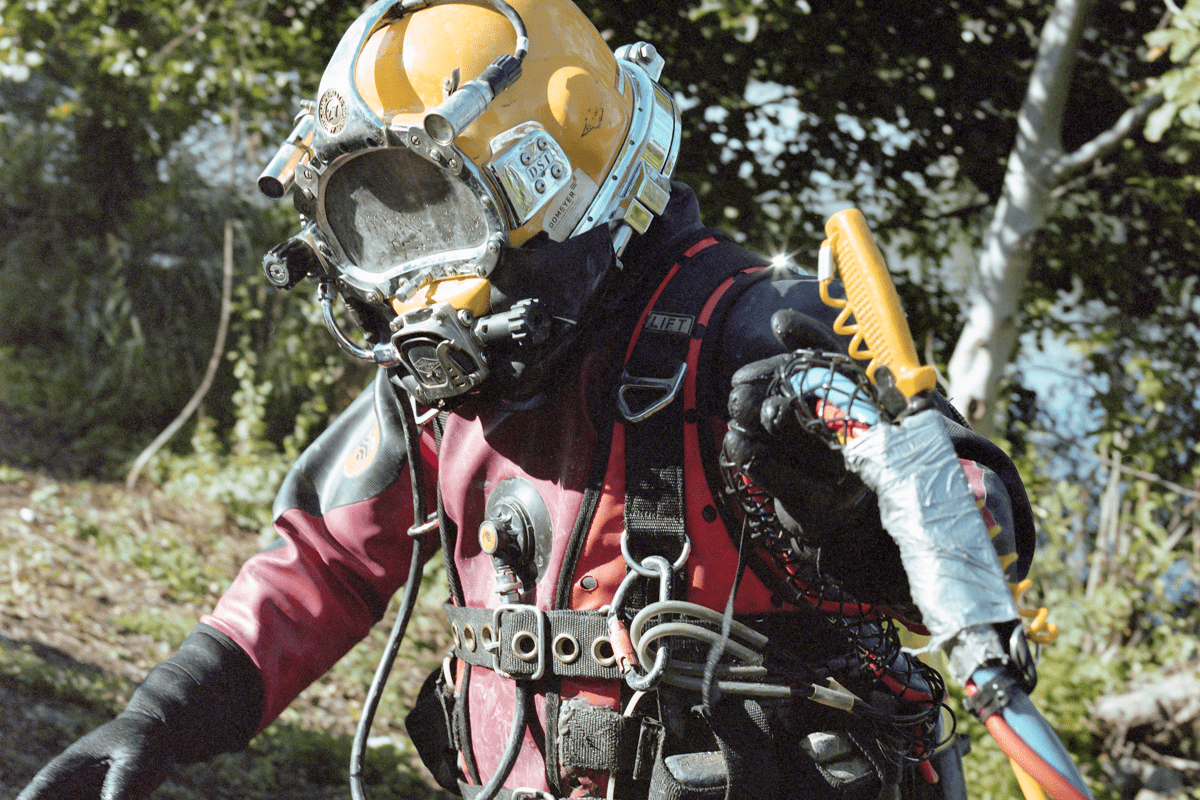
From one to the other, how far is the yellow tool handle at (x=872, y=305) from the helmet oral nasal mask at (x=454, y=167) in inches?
18.7

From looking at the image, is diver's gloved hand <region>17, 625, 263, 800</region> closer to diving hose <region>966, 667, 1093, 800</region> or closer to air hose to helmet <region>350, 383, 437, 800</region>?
air hose to helmet <region>350, 383, 437, 800</region>

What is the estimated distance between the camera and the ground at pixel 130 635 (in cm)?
355

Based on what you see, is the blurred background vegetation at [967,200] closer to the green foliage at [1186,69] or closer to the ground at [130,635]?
the green foliage at [1186,69]

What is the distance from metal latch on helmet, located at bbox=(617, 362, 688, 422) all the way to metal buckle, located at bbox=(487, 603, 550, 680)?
1.15 feet

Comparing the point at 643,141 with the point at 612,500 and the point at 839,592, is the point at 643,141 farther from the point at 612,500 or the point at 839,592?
the point at 839,592

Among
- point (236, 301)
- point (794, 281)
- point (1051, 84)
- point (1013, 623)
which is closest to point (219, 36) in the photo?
point (236, 301)

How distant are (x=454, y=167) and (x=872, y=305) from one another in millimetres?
687

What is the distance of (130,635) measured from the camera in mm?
4613

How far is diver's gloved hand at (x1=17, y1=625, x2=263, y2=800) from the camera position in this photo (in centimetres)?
177

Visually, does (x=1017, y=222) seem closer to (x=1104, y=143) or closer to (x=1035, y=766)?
→ (x=1104, y=143)

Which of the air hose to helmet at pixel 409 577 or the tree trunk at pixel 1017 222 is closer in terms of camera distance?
the air hose to helmet at pixel 409 577

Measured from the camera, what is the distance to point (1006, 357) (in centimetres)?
429

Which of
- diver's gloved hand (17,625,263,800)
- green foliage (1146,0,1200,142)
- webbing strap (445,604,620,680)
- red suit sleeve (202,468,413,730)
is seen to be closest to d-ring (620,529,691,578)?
webbing strap (445,604,620,680)

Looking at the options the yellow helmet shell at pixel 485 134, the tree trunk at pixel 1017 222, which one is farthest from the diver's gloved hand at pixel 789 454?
the tree trunk at pixel 1017 222
